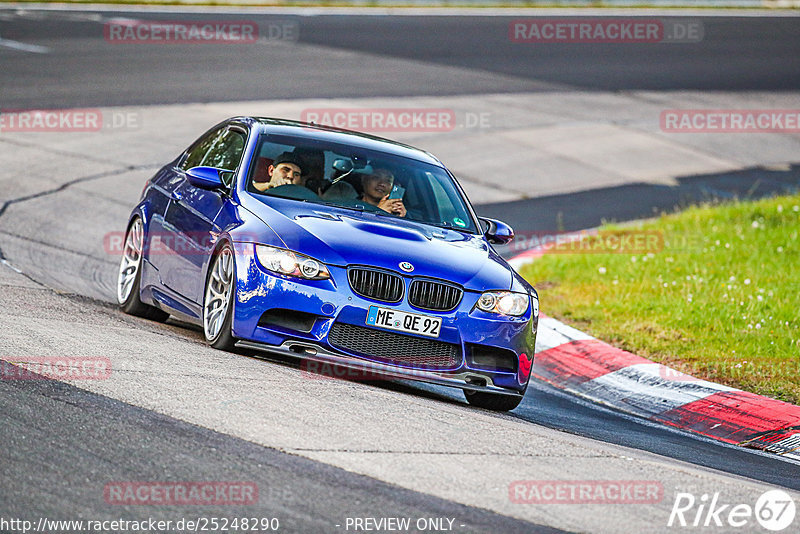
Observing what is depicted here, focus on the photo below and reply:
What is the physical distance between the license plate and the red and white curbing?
2.28 meters

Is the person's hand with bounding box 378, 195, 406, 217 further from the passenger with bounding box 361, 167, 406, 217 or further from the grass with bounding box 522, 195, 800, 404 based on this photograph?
the grass with bounding box 522, 195, 800, 404

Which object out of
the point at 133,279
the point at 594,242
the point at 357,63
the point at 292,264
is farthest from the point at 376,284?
the point at 357,63

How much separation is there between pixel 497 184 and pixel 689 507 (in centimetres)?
1221

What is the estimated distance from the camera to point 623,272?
12469mm

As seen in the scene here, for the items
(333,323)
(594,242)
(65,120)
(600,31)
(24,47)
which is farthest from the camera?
(600,31)

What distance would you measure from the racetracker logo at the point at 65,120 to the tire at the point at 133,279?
8075 millimetres

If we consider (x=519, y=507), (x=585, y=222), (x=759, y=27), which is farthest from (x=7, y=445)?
(x=759, y=27)

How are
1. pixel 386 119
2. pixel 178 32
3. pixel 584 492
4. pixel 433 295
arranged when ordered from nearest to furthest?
pixel 584 492
pixel 433 295
pixel 386 119
pixel 178 32

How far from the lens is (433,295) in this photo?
24.2 feet

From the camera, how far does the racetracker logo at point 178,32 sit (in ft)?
84.7

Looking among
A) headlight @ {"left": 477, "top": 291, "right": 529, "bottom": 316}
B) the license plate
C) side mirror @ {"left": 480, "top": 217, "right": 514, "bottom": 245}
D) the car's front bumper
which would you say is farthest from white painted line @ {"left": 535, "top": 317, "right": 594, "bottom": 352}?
the license plate

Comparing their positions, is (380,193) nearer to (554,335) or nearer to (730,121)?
(554,335)

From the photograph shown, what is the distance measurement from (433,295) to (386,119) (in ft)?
43.8

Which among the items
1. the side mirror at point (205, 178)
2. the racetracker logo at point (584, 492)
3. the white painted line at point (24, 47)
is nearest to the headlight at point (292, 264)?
the side mirror at point (205, 178)
